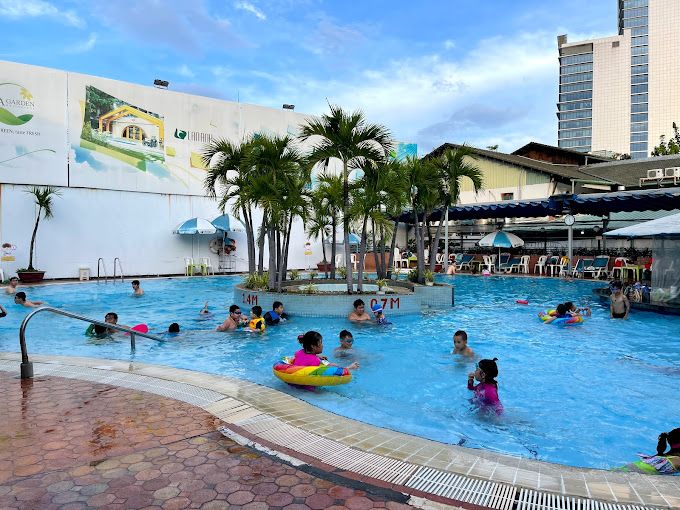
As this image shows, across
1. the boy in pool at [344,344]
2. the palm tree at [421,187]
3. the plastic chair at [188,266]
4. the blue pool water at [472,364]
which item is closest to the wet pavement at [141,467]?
the blue pool water at [472,364]

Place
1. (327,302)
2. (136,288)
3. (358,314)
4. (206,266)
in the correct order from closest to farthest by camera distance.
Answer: (358,314)
(327,302)
(136,288)
(206,266)

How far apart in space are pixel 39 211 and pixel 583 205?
73.5ft

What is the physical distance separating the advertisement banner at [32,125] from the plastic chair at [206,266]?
672cm

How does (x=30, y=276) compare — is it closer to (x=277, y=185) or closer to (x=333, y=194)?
(x=277, y=185)

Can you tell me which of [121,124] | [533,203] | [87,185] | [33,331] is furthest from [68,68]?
[533,203]

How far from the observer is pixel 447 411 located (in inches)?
227

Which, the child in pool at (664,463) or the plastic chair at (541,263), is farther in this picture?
the plastic chair at (541,263)

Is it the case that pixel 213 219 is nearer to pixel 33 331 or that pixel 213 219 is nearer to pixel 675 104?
pixel 33 331

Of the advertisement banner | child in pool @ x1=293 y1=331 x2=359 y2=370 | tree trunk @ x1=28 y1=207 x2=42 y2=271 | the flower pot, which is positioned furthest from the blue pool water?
the advertisement banner

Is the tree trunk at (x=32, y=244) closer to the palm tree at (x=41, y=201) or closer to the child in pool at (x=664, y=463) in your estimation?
the palm tree at (x=41, y=201)

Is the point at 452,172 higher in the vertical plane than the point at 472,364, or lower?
higher

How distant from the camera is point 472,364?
7691 mm

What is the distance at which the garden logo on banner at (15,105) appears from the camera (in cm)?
1827

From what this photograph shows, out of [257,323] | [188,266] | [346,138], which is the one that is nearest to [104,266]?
[188,266]
